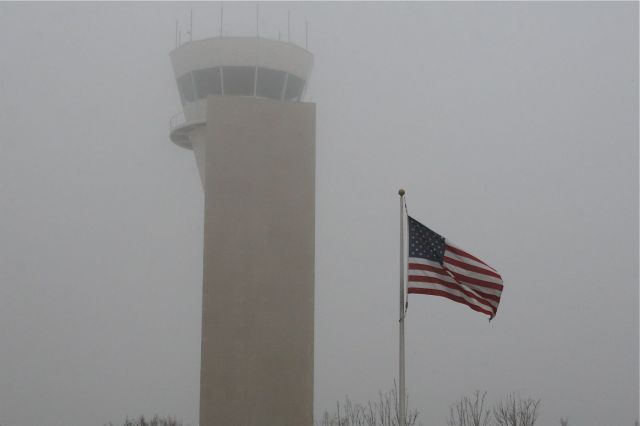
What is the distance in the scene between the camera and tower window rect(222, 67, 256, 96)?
99.9ft

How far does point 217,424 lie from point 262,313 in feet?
12.7

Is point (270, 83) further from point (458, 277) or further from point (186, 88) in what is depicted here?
point (458, 277)

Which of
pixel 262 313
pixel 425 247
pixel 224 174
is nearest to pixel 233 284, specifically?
pixel 262 313

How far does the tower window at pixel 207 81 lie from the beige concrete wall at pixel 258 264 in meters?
3.47

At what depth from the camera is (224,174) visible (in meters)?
27.1

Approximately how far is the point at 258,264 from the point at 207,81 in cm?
827

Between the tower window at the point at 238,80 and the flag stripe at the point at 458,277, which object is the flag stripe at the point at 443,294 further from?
the tower window at the point at 238,80

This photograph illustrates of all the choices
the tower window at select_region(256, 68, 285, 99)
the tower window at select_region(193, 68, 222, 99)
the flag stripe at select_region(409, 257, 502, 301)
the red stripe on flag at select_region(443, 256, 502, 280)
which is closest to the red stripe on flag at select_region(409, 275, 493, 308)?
the flag stripe at select_region(409, 257, 502, 301)

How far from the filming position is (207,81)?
30.9m

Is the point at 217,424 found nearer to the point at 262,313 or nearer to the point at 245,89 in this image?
the point at 262,313

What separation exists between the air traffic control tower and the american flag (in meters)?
11.6

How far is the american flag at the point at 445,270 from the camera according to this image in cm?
1578

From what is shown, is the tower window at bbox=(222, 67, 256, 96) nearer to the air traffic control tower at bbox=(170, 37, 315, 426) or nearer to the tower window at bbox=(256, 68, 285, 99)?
the tower window at bbox=(256, 68, 285, 99)

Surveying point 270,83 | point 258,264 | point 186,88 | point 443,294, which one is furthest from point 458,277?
point 186,88
